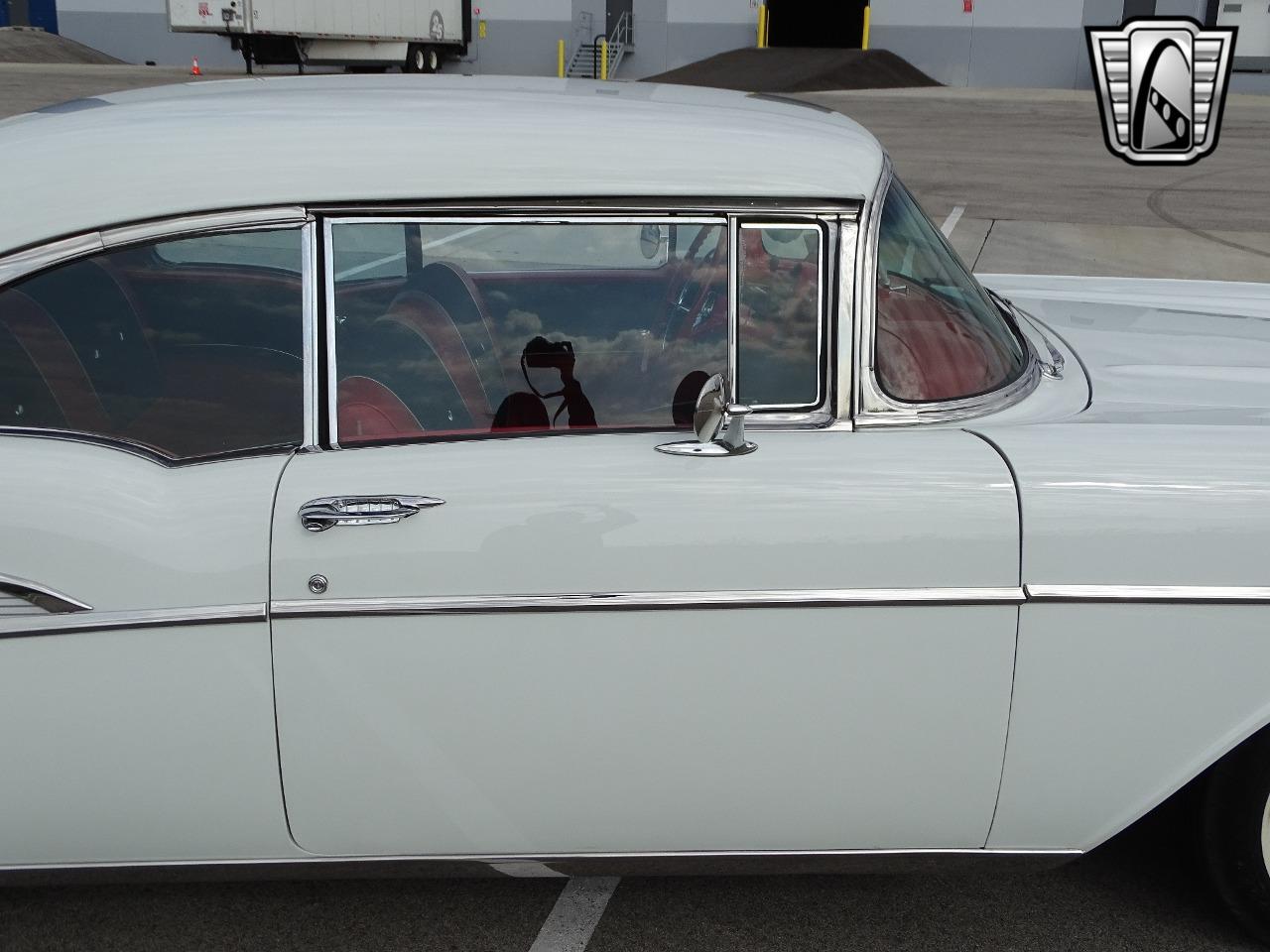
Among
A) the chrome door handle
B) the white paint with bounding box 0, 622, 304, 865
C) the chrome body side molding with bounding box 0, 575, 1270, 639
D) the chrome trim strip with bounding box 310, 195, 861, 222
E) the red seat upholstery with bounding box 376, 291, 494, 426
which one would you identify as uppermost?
the chrome trim strip with bounding box 310, 195, 861, 222

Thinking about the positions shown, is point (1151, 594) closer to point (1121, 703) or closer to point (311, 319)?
point (1121, 703)

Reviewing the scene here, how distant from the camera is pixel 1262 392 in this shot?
254 centimetres

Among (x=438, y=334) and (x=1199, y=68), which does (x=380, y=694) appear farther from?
(x=1199, y=68)

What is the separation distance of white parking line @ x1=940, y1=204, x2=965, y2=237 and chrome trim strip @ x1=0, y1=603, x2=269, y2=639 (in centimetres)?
938

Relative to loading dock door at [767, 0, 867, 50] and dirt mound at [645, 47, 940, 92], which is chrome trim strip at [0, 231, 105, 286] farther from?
loading dock door at [767, 0, 867, 50]

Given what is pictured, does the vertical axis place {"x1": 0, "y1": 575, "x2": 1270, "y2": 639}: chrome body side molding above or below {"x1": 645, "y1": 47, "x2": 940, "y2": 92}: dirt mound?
below

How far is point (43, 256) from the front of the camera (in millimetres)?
2096

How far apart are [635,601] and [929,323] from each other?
0.91m

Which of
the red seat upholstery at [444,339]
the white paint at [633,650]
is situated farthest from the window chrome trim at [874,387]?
the red seat upholstery at [444,339]

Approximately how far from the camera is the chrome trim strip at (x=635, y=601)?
2.01 metres

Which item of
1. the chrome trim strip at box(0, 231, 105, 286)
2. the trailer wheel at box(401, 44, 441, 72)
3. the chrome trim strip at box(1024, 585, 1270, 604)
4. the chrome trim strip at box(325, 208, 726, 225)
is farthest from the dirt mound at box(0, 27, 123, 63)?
the chrome trim strip at box(1024, 585, 1270, 604)

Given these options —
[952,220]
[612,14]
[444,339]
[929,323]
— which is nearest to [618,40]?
[612,14]

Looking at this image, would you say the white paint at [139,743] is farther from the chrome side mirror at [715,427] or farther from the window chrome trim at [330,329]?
the chrome side mirror at [715,427]

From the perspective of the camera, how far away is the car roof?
211 centimetres
